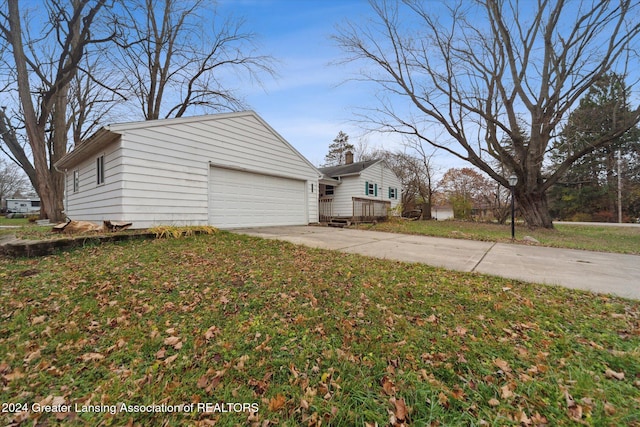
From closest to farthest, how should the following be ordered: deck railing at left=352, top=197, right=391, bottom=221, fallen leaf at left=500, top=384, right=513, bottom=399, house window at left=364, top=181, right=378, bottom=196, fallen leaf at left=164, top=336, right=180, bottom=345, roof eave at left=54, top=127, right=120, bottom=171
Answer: fallen leaf at left=500, top=384, right=513, bottom=399
fallen leaf at left=164, top=336, right=180, bottom=345
roof eave at left=54, top=127, right=120, bottom=171
deck railing at left=352, top=197, right=391, bottom=221
house window at left=364, top=181, right=378, bottom=196

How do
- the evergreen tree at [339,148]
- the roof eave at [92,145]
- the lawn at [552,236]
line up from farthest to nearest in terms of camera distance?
the evergreen tree at [339,148] < the lawn at [552,236] < the roof eave at [92,145]

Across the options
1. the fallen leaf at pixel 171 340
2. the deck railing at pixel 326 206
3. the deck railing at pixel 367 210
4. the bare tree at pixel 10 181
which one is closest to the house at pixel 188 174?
the deck railing at pixel 367 210

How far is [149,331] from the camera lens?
7.27 ft

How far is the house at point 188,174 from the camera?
6.49 meters

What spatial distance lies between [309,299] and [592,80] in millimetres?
14070

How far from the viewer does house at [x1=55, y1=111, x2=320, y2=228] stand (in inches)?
256

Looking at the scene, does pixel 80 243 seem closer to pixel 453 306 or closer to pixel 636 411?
pixel 453 306

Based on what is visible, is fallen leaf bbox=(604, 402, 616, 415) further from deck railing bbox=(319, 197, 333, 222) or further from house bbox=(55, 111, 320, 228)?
deck railing bbox=(319, 197, 333, 222)

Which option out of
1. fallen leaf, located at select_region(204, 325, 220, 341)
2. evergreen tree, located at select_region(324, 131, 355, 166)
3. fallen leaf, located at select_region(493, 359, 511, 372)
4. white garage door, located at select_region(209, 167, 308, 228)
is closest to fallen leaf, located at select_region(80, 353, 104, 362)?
fallen leaf, located at select_region(204, 325, 220, 341)

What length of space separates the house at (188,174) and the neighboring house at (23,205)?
33.2 metres

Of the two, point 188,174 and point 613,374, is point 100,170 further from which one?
point 613,374

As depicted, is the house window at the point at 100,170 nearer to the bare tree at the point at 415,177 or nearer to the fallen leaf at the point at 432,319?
the fallen leaf at the point at 432,319

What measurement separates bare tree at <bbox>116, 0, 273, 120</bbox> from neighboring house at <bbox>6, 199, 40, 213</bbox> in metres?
33.7

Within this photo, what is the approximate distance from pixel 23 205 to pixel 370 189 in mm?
44838
